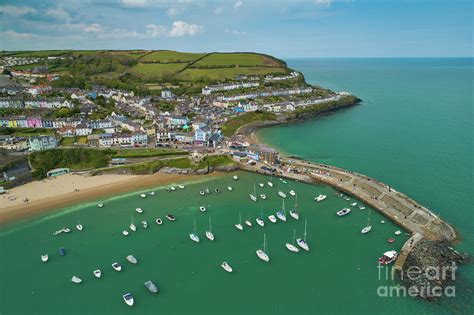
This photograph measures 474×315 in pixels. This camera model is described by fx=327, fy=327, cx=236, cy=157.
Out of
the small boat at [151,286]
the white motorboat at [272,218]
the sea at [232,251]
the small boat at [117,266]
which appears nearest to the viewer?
the sea at [232,251]

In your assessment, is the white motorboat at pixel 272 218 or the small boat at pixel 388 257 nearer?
the small boat at pixel 388 257

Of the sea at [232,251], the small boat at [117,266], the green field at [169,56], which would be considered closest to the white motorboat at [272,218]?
the sea at [232,251]

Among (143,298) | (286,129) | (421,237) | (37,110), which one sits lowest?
(143,298)

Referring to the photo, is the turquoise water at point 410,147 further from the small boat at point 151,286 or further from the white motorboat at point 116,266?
the white motorboat at point 116,266

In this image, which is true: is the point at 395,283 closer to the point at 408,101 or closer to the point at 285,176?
the point at 285,176

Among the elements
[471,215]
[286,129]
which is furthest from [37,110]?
[471,215]

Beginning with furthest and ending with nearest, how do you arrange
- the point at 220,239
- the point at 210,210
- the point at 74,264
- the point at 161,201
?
the point at 161,201, the point at 210,210, the point at 220,239, the point at 74,264
